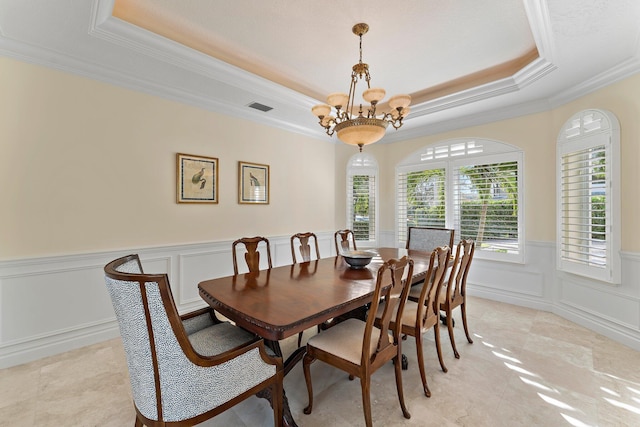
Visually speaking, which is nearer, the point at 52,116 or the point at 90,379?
the point at 90,379

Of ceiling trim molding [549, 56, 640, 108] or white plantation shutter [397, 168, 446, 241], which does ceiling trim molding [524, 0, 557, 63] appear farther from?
white plantation shutter [397, 168, 446, 241]

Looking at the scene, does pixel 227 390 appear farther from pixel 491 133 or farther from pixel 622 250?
pixel 491 133

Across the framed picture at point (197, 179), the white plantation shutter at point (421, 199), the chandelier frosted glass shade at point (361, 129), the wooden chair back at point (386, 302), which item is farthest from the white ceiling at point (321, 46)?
the wooden chair back at point (386, 302)

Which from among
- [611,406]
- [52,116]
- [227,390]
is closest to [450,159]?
[611,406]

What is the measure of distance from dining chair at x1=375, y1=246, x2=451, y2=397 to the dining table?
0.56 feet

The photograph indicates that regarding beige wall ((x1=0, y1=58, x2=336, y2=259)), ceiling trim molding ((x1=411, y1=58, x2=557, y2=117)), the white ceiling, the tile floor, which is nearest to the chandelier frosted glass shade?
the white ceiling

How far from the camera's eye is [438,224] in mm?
4531

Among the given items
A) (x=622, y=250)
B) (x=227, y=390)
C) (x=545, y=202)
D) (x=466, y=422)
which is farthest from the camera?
(x=545, y=202)

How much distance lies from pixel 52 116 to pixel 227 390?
9.39ft

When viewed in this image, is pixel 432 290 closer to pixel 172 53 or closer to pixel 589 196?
pixel 589 196

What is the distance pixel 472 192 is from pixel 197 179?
383cm

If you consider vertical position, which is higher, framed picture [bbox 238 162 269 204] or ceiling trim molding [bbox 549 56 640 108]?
ceiling trim molding [bbox 549 56 640 108]

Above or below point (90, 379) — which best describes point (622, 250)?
above

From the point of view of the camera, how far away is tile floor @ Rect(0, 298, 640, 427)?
1.75m
